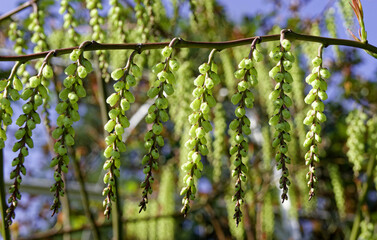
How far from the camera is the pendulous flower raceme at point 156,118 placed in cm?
71

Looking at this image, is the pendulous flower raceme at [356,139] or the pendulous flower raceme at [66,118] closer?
the pendulous flower raceme at [66,118]

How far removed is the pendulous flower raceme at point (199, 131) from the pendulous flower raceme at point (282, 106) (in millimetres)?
109

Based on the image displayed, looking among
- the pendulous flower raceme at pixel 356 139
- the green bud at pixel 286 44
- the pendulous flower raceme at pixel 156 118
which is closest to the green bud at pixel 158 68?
the pendulous flower raceme at pixel 156 118

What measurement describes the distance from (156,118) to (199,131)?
8 cm

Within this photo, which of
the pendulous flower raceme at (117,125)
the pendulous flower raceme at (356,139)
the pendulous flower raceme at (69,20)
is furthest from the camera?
the pendulous flower raceme at (356,139)

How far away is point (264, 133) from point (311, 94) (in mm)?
2129

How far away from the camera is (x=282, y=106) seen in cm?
76

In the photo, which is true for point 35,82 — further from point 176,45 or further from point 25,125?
point 176,45

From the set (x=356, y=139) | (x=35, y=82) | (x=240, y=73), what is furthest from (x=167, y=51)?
(x=356, y=139)

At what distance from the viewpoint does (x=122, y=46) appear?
0.75 m

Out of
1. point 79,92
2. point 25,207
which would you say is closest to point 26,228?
point 25,207

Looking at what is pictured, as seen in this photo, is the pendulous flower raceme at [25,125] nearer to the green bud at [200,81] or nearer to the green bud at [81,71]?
the green bud at [81,71]

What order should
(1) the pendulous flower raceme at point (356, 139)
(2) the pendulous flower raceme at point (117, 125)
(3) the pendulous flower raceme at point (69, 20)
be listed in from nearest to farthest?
(2) the pendulous flower raceme at point (117, 125)
(3) the pendulous flower raceme at point (69, 20)
(1) the pendulous flower raceme at point (356, 139)

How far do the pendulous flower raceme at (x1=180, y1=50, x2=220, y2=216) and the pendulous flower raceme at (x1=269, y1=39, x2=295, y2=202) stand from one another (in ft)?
0.36
